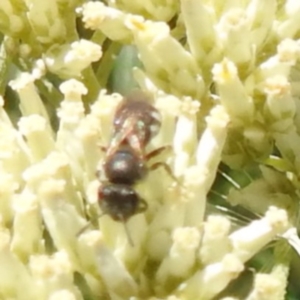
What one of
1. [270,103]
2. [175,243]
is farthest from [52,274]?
[270,103]

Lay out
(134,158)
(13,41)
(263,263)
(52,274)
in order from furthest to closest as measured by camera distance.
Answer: (13,41), (263,263), (134,158), (52,274)

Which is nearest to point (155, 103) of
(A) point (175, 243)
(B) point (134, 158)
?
(B) point (134, 158)

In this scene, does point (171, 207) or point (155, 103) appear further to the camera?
point (155, 103)

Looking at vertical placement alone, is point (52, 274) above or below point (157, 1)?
below

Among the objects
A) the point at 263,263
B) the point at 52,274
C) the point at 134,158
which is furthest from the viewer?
the point at 263,263

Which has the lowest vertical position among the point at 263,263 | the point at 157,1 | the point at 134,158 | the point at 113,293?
the point at 263,263

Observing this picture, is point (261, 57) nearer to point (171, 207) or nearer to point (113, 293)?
→ point (171, 207)
